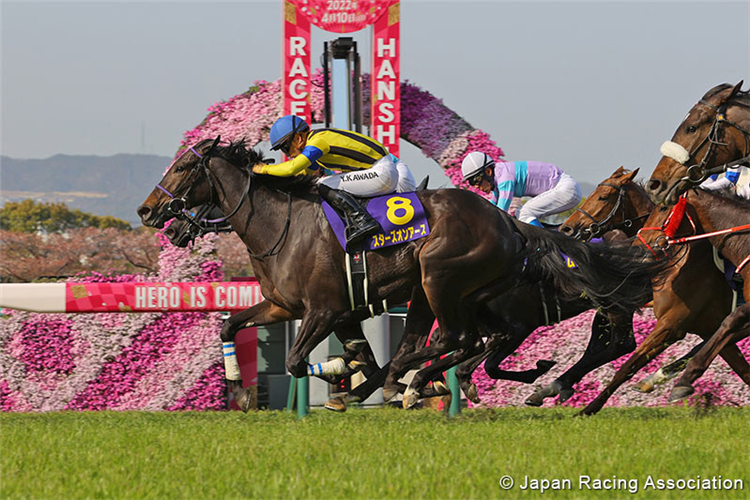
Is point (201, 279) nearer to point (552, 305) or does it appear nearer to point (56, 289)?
point (56, 289)

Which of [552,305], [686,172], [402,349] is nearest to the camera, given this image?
[686,172]

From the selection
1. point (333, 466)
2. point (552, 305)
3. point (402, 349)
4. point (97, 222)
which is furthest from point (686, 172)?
point (97, 222)

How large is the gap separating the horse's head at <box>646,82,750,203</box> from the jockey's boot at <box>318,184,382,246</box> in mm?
1687

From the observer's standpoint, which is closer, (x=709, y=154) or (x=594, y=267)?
(x=709, y=154)

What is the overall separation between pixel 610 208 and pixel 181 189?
10.2ft

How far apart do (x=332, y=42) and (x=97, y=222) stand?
87849 mm

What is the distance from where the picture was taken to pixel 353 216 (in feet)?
18.8

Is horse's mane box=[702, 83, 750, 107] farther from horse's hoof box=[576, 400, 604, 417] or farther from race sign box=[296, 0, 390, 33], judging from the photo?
race sign box=[296, 0, 390, 33]

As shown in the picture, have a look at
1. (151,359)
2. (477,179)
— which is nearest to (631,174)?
(477,179)

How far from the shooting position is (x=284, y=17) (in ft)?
31.5

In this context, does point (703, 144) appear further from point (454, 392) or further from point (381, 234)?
point (454, 392)

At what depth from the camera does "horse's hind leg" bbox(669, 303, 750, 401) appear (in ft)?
17.7

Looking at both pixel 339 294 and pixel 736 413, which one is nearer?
pixel 339 294
